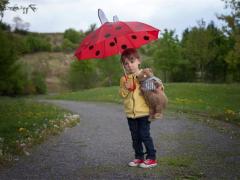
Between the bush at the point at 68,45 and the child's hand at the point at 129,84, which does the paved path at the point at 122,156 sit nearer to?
the child's hand at the point at 129,84

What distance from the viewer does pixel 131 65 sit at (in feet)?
22.3

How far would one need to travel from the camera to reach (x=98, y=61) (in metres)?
55.0

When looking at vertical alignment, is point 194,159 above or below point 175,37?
below

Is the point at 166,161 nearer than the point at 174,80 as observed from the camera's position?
Yes

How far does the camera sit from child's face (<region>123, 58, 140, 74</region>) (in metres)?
6.79

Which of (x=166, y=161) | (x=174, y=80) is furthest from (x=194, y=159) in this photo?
(x=174, y=80)

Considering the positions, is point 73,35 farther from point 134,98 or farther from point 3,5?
point 134,98

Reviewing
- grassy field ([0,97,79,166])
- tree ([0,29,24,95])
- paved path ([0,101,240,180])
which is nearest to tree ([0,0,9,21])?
grassy field ([0,97,79,166])

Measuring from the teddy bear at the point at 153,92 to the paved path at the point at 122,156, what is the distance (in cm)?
91

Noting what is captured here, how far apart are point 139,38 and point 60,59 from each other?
75549 millimetres

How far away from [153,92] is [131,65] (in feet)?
1.75

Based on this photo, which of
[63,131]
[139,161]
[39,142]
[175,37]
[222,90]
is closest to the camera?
[139,161]

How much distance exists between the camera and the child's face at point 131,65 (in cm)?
679

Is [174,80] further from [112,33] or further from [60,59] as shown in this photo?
[112,33]
